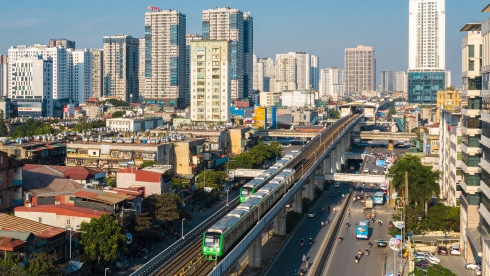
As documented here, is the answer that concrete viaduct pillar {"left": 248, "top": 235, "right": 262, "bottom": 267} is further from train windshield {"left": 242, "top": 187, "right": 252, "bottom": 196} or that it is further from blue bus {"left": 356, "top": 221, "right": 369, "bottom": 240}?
blue bus {"left": 356, "top": 221, "right": 369, "bottom": 240}

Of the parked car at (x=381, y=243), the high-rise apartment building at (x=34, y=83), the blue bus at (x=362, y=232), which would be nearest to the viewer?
the parked car at (x=381, y=243)

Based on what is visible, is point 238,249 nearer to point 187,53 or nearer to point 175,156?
point 175,156

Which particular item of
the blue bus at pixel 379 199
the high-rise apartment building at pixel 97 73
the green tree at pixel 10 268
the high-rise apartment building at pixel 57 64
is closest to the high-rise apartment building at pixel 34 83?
the high-rise apartment building at pixel 57 64

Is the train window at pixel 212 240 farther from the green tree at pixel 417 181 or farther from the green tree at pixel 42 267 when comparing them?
the green tree at pixel 417 181

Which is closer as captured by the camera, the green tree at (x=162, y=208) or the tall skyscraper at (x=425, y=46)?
the green tree at (x=162, y=208)

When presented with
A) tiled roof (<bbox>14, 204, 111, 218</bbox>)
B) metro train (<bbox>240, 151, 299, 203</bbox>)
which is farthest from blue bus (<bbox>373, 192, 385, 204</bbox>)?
tiled roof (<bbox>14, 204, 111, 218</bbox>)

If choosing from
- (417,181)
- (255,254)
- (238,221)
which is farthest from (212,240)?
(417,181)

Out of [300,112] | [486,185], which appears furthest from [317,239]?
[300,112]

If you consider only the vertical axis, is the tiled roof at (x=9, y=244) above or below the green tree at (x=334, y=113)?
below
